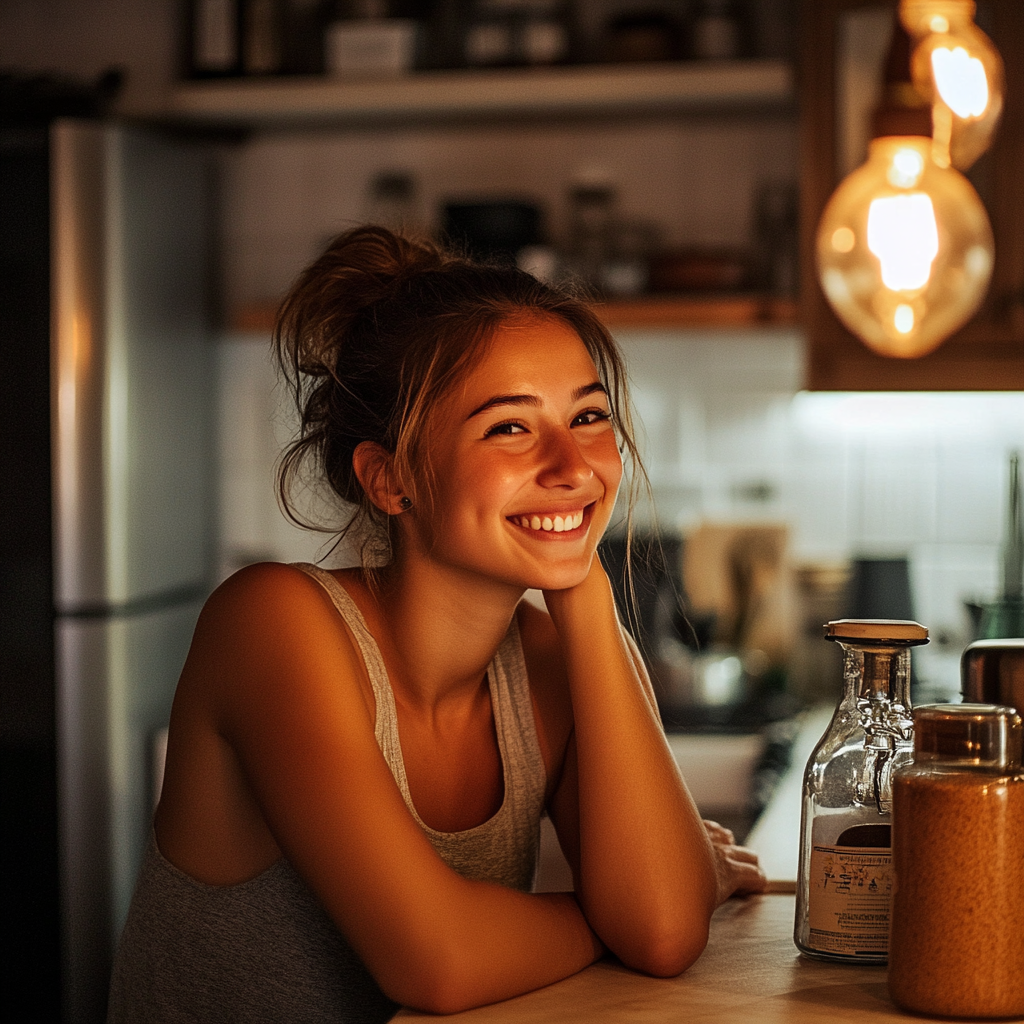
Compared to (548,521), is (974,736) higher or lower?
lower

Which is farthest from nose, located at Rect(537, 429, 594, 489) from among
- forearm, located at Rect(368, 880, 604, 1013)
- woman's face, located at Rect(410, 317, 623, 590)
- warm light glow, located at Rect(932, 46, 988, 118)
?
warm light glow, located at Rect(932, 46, 988, 118)

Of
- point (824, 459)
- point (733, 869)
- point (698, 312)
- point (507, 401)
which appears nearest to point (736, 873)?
point (733, 869)

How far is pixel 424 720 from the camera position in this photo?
132 cm

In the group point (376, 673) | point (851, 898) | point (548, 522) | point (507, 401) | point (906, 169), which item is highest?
point (906, 169)

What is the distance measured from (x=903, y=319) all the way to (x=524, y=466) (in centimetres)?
70

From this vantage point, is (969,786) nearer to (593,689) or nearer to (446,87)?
(593,689)

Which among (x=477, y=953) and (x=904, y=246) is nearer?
(x=477, y=953)

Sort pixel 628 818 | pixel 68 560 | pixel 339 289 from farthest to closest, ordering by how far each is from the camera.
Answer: pixel 68 560 → pixel 339 289 → pixel 628 818

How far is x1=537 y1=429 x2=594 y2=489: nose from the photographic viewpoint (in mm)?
1166

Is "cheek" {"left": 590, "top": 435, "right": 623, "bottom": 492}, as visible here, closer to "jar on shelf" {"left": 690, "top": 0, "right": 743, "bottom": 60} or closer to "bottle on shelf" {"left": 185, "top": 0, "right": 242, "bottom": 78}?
"jar on shelf" {"left": 690, "top": 0, "right": 743, "bottom": 60}

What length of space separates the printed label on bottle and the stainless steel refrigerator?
201 cm

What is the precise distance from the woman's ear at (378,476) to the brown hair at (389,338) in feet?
0.04

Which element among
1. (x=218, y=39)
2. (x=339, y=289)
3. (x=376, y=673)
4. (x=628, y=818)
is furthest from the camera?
(x=218, y=39)

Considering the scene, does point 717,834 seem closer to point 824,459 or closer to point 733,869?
point 733,869
